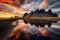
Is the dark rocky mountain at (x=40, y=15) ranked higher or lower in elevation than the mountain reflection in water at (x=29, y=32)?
higher

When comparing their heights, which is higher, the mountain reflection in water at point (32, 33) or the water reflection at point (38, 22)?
the water reflection at point (38, 22)

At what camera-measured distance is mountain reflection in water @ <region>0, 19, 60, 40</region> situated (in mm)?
4527

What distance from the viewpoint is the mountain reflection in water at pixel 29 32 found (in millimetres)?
→ 4527

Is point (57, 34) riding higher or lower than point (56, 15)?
lower

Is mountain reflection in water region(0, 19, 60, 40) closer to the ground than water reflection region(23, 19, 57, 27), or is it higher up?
closer to the ground

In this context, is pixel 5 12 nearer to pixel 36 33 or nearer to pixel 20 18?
pixel 20 18

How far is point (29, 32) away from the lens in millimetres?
4598

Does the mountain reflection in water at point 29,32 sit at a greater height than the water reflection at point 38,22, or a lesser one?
lesser

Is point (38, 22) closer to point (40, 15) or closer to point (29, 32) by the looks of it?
point (40, 15)

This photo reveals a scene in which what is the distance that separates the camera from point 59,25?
4.47 m

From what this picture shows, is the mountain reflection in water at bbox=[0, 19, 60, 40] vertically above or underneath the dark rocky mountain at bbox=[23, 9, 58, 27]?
underneath

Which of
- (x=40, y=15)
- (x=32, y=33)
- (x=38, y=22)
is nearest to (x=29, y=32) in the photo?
(x=32, y=33)

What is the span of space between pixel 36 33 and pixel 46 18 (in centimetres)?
44

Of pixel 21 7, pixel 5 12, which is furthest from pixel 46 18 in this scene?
pixel 5 12
